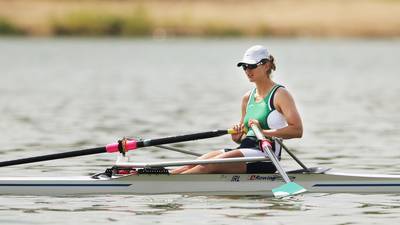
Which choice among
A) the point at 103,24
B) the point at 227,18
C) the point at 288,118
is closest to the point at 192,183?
the point at 288,118

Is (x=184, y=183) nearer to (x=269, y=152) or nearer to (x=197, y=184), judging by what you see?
(x=197, y=184)

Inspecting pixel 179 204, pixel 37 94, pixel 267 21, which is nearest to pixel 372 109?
pixel 37 94

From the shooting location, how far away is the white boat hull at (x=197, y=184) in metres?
14.7

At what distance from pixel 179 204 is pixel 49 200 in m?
1.51

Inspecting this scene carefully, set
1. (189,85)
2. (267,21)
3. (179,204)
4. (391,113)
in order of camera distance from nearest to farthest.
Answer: (179,204) < (391,113) < (189,85) < (267,21)

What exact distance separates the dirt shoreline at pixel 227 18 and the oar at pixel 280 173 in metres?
75.5

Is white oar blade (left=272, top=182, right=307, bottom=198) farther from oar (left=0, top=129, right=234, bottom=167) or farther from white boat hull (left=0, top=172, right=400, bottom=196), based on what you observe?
oar (left=0, top=129, right=234, bottom=167)

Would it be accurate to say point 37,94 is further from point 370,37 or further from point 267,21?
point 370,37

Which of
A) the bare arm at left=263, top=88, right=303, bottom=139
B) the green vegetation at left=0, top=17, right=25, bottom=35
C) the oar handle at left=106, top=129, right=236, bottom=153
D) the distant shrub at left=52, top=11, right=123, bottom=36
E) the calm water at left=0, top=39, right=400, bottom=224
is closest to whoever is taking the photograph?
A: the calm water at left=0, top=39, right=400, bottom=224

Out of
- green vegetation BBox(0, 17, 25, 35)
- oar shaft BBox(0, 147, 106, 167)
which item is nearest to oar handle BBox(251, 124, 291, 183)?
oar shaft BBox(0, 147, 106, 167)

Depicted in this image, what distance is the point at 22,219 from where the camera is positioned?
13453 mm

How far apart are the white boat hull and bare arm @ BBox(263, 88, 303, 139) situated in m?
0.49

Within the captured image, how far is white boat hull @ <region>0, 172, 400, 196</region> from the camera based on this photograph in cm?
1467

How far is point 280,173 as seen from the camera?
14328 millimetres
